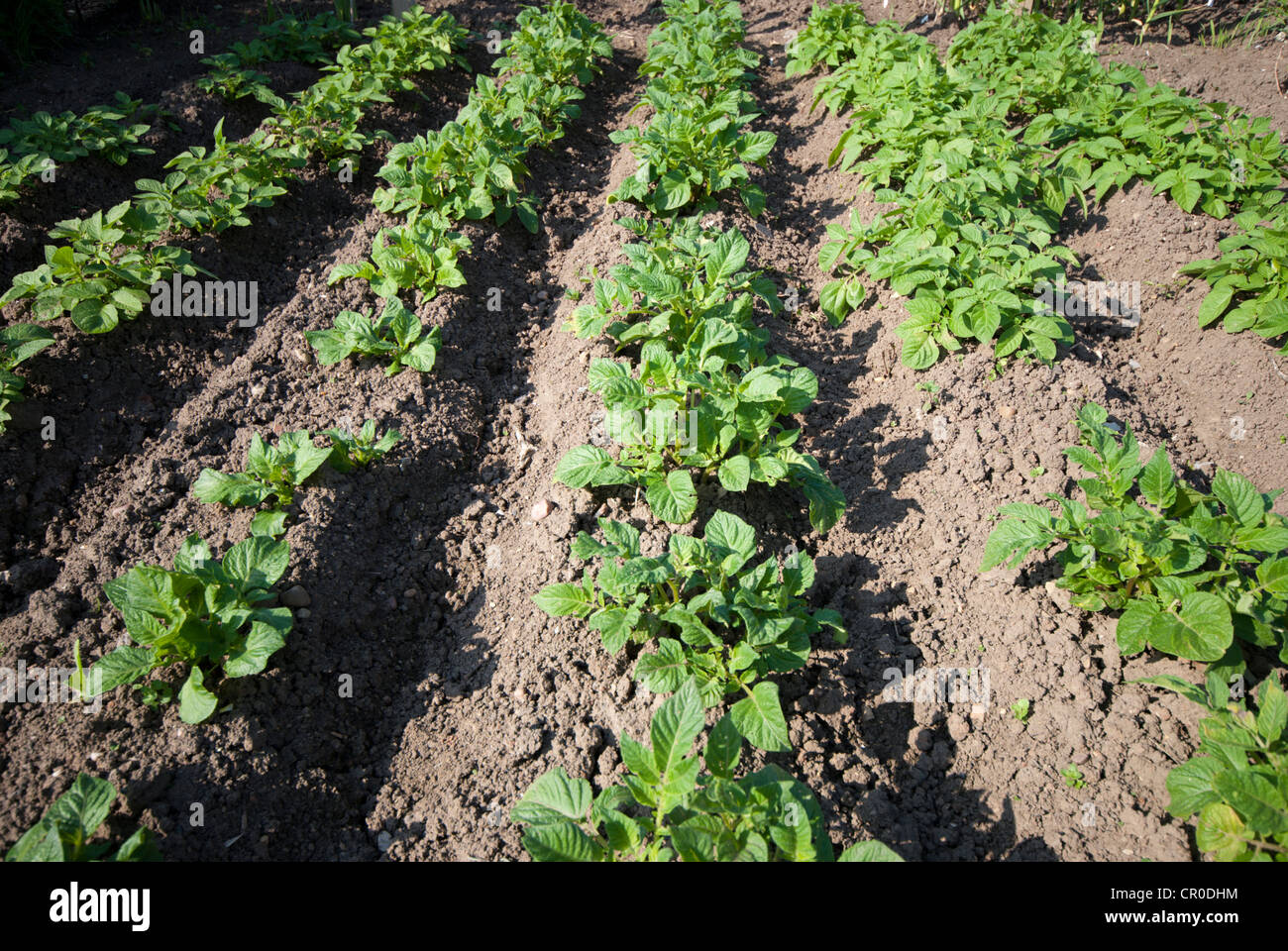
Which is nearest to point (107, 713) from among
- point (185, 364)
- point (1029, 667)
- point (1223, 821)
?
point (185, 364)

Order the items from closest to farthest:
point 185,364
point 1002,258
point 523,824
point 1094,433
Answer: point 523,824 < point 1094,433 < point 1002,258 < point 185,364

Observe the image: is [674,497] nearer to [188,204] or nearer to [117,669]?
[117,669]

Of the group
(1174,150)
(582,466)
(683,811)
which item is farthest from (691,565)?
(1174,150)

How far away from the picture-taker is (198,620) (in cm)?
234

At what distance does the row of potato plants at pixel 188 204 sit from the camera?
3.53 m

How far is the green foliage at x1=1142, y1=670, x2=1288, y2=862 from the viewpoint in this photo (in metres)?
1.77

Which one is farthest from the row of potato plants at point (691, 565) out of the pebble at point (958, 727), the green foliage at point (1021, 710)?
the green foliage at point (1021, 710)

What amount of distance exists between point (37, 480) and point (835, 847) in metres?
3.53

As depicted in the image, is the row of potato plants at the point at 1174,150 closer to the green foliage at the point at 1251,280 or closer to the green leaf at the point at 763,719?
the green foliage at the point at 1251,280

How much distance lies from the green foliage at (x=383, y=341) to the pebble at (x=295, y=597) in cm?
122

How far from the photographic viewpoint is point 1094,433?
2668 mm

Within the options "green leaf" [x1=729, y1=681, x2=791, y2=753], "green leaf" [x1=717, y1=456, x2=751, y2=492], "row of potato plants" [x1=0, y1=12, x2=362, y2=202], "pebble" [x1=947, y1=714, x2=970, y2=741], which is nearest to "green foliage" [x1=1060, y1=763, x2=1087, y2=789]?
"pebble" [x1=947, y1=714, x2=970, y2=741]

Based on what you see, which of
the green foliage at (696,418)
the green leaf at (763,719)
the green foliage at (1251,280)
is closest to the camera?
the green leaf at (763,719)
